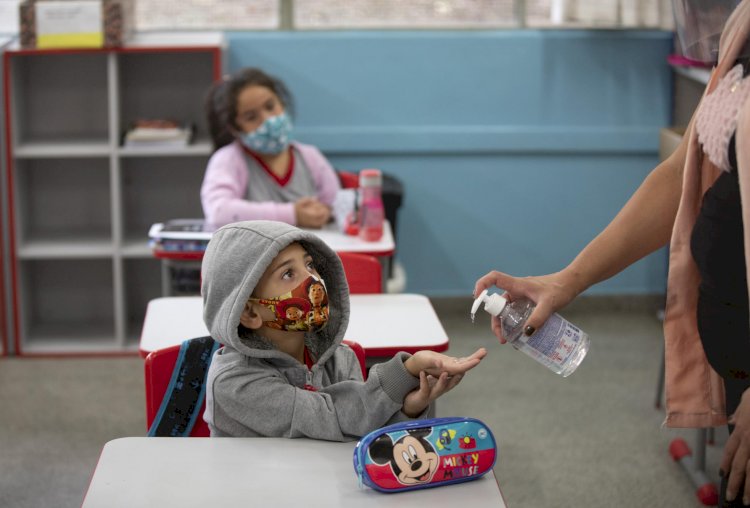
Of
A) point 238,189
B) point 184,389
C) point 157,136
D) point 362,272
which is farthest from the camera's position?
point 157,136

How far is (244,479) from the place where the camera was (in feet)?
5.39

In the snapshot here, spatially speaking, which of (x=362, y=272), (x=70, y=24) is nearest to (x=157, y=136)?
(x=70, y=24)

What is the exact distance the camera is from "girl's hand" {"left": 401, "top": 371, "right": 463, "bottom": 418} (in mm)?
1743

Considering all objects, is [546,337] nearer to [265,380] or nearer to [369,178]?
[265,380]

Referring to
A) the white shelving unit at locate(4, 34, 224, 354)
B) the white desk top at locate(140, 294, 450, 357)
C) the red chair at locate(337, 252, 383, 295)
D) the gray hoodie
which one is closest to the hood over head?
the gray hoodie

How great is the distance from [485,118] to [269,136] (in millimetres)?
1266

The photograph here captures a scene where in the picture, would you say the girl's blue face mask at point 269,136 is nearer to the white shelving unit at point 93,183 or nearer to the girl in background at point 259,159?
the girl in background at point 259,159

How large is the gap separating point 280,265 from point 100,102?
2844 millimetres

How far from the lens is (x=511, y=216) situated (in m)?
4.71

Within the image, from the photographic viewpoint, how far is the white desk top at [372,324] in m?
2.47

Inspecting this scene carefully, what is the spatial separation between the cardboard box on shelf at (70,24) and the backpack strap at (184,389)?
2269mm

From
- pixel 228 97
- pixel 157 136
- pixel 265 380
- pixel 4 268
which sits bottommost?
pixel 4 268

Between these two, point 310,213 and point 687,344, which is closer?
point 687,344

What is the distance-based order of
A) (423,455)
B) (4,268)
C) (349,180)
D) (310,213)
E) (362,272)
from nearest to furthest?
(423,455), (362,272), (310,213), (349,180), (4,268)
